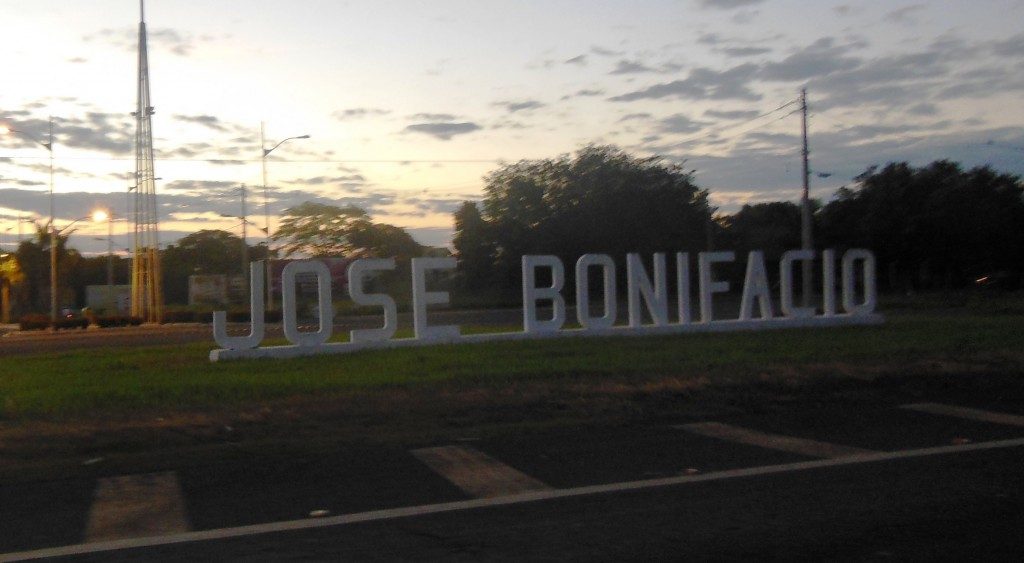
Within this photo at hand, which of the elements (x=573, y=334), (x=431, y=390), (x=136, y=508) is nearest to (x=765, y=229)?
(x=573, y=334)

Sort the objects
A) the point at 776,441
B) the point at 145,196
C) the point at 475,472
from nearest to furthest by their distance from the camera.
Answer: the point at 475,472 → the point at 776,441 → the point at 145,196

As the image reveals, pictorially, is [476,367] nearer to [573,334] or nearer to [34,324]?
[573,334]

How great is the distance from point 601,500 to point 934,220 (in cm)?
6040

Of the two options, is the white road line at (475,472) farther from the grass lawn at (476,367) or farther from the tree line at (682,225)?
the tree line at (682,225)

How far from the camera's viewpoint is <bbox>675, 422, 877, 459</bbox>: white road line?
10203mm

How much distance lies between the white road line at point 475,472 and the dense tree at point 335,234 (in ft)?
251

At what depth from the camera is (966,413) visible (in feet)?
41.9

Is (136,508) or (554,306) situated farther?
(554,306)

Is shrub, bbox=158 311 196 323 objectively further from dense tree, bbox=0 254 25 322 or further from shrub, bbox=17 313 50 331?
dense tree, bbox=0 254 25 322

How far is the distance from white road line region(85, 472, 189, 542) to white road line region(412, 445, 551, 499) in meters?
2.38

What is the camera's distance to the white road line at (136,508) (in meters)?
7.57

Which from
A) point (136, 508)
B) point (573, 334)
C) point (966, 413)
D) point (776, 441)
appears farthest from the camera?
point (573, 334)

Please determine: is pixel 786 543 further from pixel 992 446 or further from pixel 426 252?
pixel 426 252

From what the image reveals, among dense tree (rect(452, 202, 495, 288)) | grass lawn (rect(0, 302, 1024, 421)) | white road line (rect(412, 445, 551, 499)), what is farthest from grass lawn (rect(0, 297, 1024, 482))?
dense tree (rect(452, 202, 495, 288))
